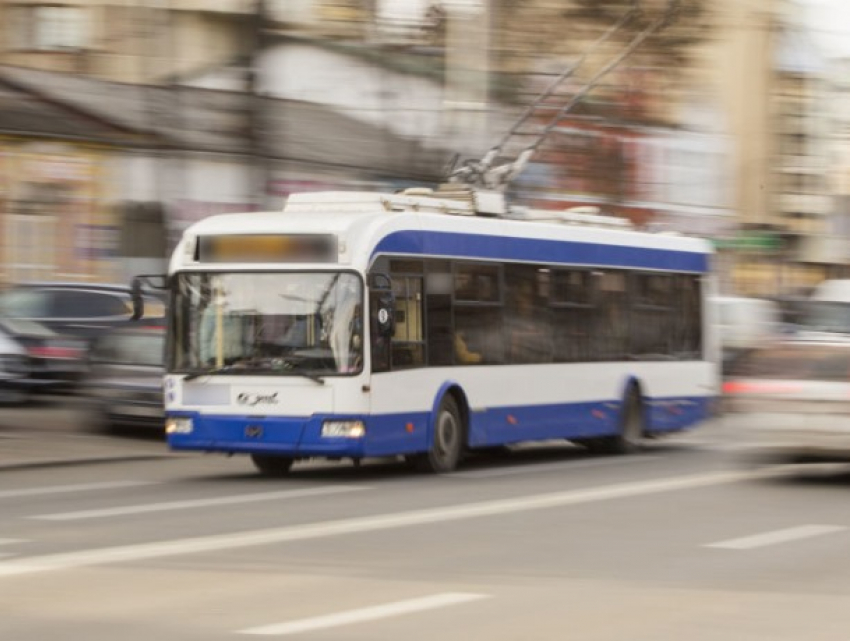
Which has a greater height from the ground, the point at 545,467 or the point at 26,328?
the point at 26,328

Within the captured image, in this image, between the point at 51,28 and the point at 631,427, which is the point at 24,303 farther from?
the point at 51,28

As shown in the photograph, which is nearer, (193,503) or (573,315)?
(193,503)

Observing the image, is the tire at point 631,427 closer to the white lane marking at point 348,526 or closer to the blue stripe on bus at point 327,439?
the blue stripe on bus at point 327,439

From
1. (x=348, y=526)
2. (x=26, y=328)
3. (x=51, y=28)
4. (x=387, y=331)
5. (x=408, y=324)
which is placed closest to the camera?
(x=348, y=526)

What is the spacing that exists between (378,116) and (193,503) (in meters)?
19.3

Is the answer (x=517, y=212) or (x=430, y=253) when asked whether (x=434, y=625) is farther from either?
(x=517, y=212)

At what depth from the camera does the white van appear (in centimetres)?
3250

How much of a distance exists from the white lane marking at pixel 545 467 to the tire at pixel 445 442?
152 millimetres

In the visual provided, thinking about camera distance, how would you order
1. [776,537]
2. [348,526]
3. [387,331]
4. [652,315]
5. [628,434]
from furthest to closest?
[652,315]
[628,434]
[387,331]
[348,526]
[776,537]

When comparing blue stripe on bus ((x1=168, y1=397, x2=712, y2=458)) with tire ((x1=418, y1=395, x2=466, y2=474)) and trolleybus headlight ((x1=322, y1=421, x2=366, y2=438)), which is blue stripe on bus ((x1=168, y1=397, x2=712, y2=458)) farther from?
tire ((x1=418, y1=395, x2=466, y2=474))

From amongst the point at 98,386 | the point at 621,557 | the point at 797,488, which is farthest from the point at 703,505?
the point at 98,386

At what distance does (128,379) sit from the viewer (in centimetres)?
2206

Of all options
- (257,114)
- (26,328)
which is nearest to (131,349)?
(257,114)

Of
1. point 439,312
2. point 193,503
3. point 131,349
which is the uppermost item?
point 439,312
